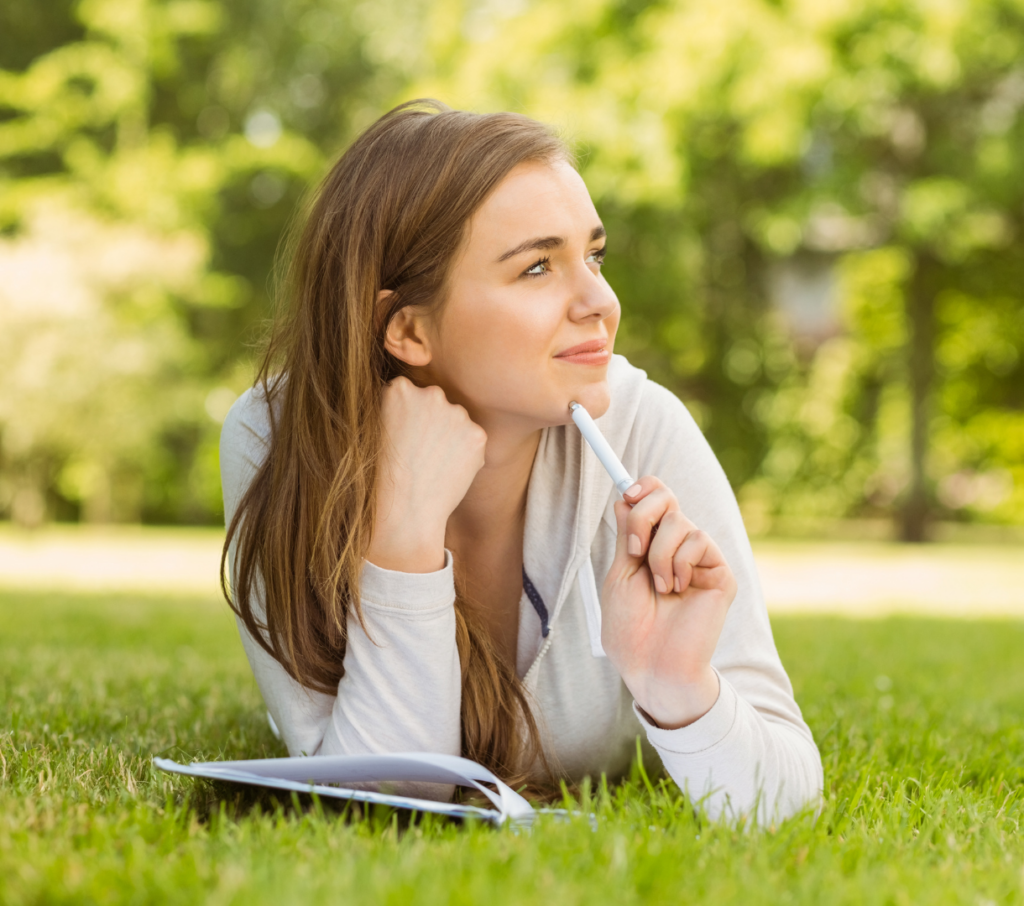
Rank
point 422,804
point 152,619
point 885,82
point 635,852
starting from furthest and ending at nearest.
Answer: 1. point 885,82
2. point 152,619
3. point 422,804
4. point 635,852

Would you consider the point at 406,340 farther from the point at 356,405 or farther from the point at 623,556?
the point at 623,556

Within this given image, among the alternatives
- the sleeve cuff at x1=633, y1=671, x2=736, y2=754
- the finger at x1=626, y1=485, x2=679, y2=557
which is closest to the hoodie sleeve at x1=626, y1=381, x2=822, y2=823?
the sleeve cuff at x1=633, y1=671, x2=736, y2=754

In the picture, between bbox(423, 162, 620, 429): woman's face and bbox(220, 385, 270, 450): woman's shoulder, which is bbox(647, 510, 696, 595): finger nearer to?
bbox(423, 162, 620, 429): woman's face

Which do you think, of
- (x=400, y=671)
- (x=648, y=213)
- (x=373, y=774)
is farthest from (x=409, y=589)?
(x=648, y=213)

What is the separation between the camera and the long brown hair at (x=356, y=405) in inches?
84.1

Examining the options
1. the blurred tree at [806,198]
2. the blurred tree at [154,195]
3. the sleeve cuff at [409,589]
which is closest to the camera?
the sleeve cuff at [409,589]

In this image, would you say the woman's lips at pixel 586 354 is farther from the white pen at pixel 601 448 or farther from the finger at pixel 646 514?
the finger at pixel 646 514

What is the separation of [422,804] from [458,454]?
2.34 feet

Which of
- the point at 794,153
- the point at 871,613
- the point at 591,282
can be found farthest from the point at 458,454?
the point at 794,153

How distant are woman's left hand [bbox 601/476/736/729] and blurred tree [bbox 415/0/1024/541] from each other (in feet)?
41.9

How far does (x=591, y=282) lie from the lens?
6.97 feet

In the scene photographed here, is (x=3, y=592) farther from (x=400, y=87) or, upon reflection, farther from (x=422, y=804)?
(x=400, y=87)

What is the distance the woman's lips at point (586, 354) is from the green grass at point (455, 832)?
0.85 meters

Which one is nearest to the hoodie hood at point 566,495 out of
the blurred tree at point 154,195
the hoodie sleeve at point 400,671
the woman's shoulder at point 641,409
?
the woman's shoulder at point 641,409
